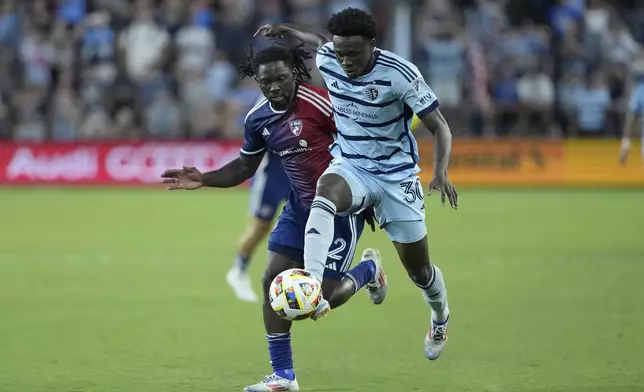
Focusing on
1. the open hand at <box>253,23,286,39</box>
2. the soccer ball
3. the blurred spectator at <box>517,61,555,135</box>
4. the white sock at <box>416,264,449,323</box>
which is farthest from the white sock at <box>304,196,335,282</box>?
→ the blurred spectator at <box>517,61,555,135</box>

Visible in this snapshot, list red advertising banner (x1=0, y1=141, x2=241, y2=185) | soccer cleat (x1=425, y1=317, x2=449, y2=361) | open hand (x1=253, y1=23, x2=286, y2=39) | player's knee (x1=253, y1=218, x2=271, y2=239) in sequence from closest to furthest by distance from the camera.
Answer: open hand (x1=253, y1=23, x2=286, y2=39), soccer cleat (x1=425, y1=317, x2=449, y2=361), player's knee (x1=253, y1=218, x2=271, y2=239), red advertising banner (x1=0, y1=141, x2=241, y2=185)

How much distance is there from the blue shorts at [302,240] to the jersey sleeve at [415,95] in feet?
2.83

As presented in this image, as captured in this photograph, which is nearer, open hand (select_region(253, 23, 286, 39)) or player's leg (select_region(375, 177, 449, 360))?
player's leg (select_region(375, 177, 449, 360))

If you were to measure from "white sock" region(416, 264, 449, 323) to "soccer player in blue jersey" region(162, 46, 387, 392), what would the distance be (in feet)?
1.44

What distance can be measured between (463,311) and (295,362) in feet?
8.42

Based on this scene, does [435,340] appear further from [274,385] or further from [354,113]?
[354,113]

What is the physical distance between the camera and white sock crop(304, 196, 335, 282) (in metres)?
7.02

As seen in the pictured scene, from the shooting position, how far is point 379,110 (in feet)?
23.9

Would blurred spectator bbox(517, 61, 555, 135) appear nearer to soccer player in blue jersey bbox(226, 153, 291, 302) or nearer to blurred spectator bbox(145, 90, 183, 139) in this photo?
blurred spectator bbox(145, 90, 183, 139)

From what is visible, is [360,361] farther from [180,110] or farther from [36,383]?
[180,110]

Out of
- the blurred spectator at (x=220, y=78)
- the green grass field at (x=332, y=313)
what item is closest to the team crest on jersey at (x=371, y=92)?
the green grass field at (x=332, y=313)

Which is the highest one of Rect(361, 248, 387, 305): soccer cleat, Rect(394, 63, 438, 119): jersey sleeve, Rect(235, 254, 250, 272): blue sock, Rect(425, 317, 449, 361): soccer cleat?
Rect(394, 63, 438, 119): jersey sleeve

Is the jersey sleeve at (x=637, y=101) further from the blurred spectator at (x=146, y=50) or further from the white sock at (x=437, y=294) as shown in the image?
the blurred spectator at (x=146, y=50)

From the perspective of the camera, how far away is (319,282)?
22.7ft
